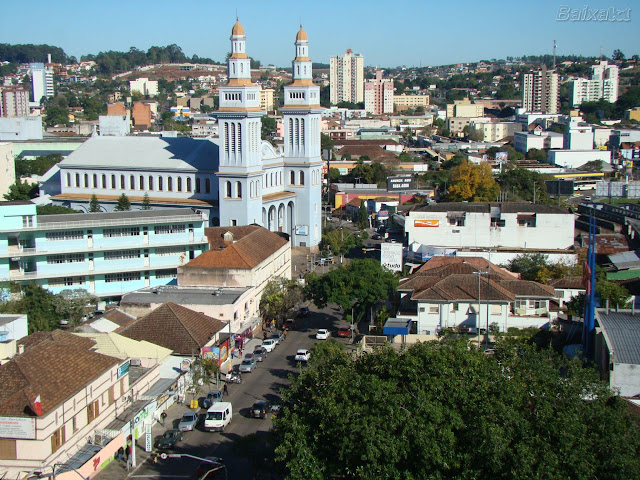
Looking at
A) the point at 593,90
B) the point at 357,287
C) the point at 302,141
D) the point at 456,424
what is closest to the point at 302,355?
the point at 357,287

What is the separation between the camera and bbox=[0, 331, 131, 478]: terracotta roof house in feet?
55.7

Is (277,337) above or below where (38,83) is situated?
below

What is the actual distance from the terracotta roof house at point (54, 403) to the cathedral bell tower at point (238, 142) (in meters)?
21.4

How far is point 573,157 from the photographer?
3211 inches

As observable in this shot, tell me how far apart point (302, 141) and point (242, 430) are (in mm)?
27506

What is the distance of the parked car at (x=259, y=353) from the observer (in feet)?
87.6

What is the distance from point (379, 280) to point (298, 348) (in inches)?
143

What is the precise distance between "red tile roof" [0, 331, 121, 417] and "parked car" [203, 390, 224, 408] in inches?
132

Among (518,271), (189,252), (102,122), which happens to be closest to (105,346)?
(189,252)

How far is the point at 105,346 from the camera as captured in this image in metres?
22.3

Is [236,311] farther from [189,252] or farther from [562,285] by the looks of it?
[562,285]

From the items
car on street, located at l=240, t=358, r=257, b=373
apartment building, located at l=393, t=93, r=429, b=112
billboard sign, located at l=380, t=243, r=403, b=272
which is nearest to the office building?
apartment building, located at l=393, t=93, r=429, b=112

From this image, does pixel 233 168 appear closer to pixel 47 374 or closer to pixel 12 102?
pixel 47 374

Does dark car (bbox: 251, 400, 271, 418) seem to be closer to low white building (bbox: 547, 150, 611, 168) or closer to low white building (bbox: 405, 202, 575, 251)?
low white building (bbox: 405, 202, 575, 251)
